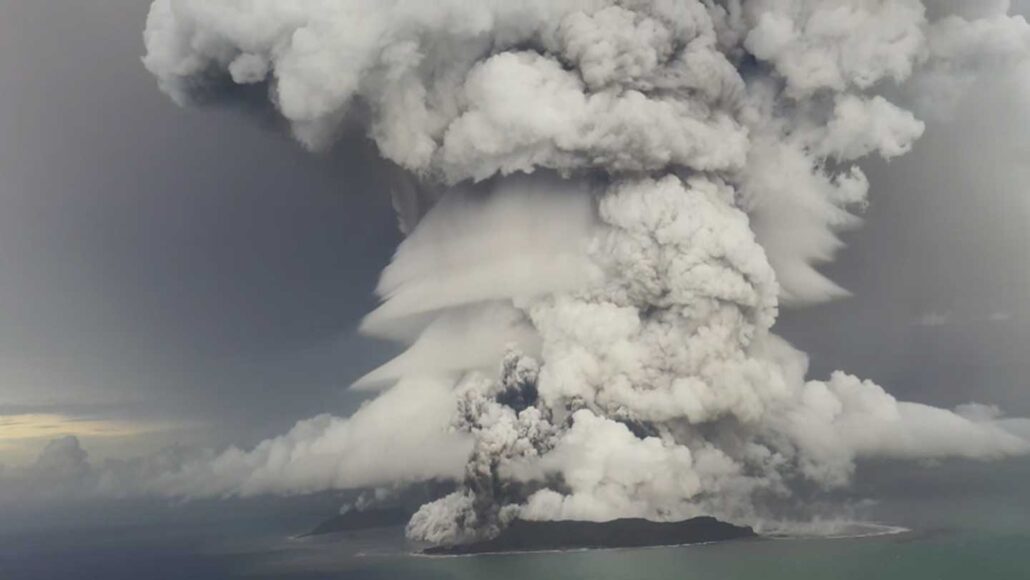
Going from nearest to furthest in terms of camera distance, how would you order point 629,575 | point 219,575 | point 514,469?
1. point 514,469
2. point 629,575
3. point 219,575

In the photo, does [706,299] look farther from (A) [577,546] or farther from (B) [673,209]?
(A) [577,546]

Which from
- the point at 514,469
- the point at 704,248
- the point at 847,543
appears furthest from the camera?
the point at 847,543

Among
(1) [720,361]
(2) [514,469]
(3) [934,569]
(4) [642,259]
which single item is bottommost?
(3) [934,569]

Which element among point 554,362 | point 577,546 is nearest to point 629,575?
point 577,546

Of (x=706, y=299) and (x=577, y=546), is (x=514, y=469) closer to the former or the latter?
(x=577, y=546)

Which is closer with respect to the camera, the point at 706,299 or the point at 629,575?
the point at 706,299

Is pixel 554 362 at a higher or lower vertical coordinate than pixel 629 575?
higher
